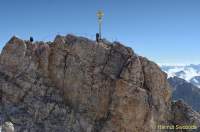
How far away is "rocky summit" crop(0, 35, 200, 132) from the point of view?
66.4 metres

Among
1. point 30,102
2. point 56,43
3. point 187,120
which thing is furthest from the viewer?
point 187,120

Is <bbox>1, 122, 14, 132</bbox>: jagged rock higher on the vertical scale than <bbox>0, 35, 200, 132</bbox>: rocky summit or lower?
lower

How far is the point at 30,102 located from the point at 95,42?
1661 cm

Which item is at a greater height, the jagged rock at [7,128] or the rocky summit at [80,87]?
the rocky summit at [80,87]

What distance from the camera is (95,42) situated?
7106 centimetres

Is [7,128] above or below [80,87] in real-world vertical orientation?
below

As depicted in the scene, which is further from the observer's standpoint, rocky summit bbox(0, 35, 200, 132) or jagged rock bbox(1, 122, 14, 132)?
rocky summit bbox(0, 35, 200, 132)

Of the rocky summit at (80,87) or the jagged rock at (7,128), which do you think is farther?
the rocky summit at (80,87)

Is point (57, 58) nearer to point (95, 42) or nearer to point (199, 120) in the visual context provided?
point (95, 42)

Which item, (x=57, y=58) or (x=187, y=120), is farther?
(x=187, y=120)

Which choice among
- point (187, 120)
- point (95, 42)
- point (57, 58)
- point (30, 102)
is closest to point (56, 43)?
point (57, 58)

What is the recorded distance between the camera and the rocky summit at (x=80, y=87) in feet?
218

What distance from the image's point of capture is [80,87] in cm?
6912

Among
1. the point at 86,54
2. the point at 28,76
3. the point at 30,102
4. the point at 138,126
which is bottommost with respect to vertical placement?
the point at 138,126
